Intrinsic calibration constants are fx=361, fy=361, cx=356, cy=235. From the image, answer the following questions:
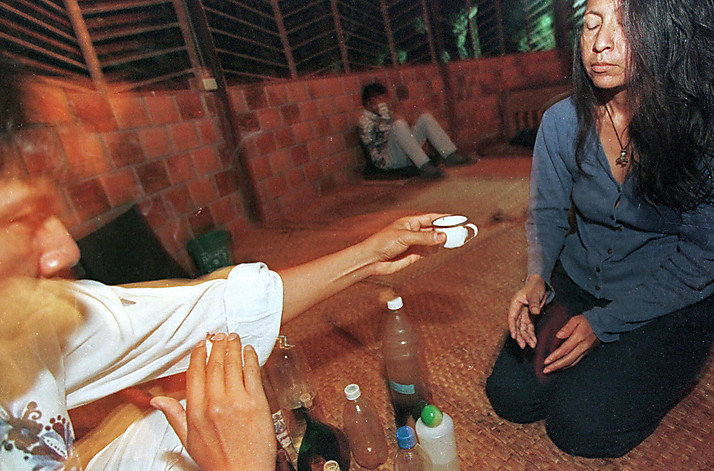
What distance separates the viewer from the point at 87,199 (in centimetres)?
157

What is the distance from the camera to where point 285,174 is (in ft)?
6.08

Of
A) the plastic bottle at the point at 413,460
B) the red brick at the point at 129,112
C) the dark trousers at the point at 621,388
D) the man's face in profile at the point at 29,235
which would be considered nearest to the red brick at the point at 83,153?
the red brick at the point at 129,112

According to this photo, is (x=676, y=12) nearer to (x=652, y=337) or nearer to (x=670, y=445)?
(x=652, y=337)

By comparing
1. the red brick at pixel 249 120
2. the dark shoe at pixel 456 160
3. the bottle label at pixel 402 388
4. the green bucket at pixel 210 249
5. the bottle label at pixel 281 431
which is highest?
the red brick at pixel 249 120

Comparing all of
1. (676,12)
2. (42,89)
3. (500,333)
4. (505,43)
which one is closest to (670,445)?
(500,333)

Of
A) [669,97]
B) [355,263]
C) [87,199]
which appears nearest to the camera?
[669,97]

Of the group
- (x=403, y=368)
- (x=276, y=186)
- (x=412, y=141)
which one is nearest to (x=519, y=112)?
(x=412, y=141)

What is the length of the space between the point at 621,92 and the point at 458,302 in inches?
32.5

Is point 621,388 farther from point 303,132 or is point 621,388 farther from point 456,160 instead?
point 303,132

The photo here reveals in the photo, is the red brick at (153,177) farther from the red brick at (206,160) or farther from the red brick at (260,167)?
the red brick at (260,167)

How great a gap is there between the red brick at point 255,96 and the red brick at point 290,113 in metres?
0.14

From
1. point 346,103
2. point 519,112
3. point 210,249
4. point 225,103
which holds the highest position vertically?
point 225,103

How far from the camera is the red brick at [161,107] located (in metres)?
1.75

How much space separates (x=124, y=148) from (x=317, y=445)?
5.32 ft
